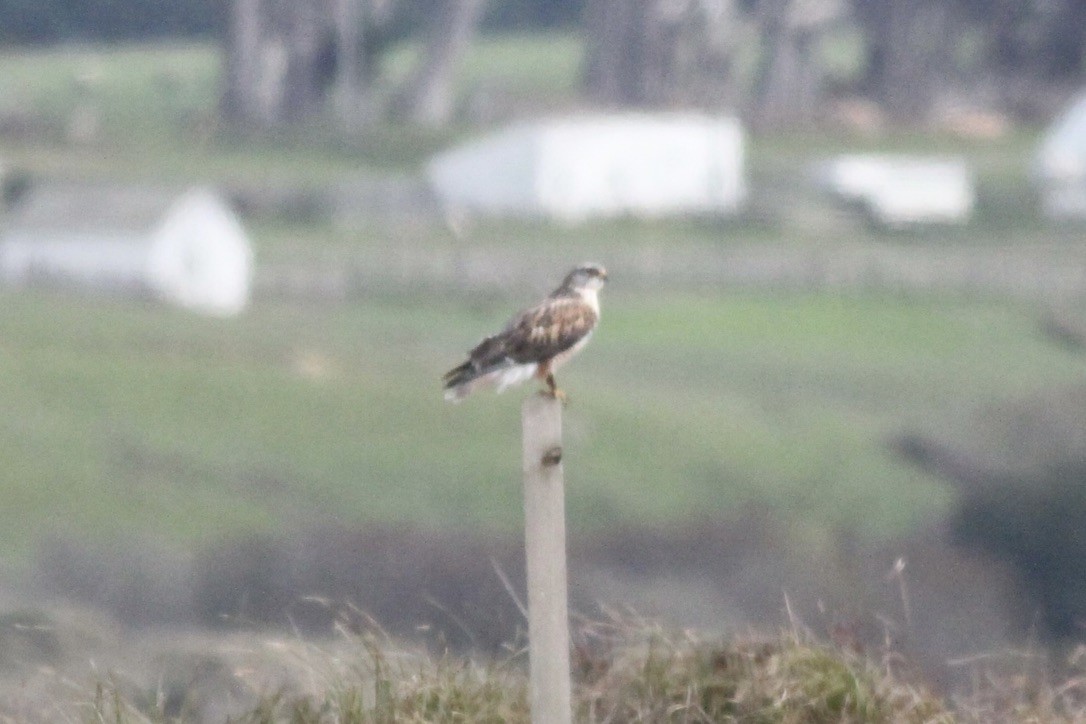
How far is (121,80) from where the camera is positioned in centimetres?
3062

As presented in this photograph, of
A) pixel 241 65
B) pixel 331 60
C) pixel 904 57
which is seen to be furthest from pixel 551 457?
pixel 904 57

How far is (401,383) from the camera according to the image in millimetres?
26078

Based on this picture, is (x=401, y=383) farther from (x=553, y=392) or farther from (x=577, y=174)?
(x=553, y=392)

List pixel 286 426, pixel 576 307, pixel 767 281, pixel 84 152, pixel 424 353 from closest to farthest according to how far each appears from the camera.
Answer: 1. pixel 576 307
2. pixel 286 426
3. pixel 424 353
4. pixel 84 152
5. pixel 767 281

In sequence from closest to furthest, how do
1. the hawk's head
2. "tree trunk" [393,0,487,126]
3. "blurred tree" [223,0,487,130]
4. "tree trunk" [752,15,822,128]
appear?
1. the hawk's head
2. "blurred tree" [223,0,487,130]
3. "tree trunk" [393,0,487,126]
4. "tree trunk" [752,15,822,128]

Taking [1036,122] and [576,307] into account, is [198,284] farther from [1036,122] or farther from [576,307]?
[576,307]

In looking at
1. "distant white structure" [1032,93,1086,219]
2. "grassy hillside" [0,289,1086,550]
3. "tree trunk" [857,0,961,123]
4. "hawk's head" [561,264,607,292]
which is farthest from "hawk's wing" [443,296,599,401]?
"tree trunk" [857,0,961,123]

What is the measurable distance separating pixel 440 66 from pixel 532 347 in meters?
27.3

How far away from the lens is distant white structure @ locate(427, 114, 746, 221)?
31.7m

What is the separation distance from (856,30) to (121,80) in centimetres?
1439

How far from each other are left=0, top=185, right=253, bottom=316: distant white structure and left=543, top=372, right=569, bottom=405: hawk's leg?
68.1 ft

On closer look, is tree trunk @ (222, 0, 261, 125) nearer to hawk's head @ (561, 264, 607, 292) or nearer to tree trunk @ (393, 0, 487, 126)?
tree trunk @ (393, 0, 487, 126)

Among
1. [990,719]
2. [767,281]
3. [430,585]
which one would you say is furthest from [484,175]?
[990,719]

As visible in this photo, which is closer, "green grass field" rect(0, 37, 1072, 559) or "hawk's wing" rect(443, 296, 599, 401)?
"hawk's wing" rect(443, 296, 599, 401)
